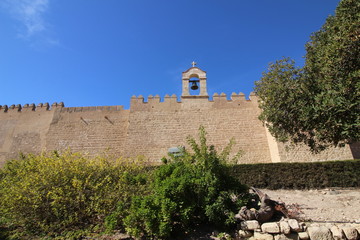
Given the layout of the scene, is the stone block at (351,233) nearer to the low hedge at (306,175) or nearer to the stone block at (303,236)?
the stone block at (303,236)

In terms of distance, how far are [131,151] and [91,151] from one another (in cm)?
306

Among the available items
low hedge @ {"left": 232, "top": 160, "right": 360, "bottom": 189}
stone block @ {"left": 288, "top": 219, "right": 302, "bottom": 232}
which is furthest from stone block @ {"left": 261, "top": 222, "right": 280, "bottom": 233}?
low hedge @ {"left": 232, "top": 160, "right": 360, "bottom": 189}

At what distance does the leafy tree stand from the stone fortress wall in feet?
18.7

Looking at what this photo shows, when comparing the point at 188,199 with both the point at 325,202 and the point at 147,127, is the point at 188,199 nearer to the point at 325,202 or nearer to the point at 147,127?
the point at 325,202

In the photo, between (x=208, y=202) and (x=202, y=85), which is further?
(x=202, y=85)

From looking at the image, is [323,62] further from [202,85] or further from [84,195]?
[202,85]

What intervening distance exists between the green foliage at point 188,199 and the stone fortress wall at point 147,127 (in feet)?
27.4

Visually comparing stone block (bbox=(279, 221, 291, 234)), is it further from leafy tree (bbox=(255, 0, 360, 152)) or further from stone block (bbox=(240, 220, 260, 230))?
leafy tree (bbox=(255, 0, 360, 152))

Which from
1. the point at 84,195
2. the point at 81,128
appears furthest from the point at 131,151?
the point at 84,195

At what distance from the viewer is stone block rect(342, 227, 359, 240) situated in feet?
15.4

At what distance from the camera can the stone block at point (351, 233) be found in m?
4.69

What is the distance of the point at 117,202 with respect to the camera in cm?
569

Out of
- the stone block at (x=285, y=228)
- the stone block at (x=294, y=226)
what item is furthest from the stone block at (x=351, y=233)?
the stone block at (x=285, y=228)

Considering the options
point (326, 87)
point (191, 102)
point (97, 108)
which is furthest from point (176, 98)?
point (326, 87)
